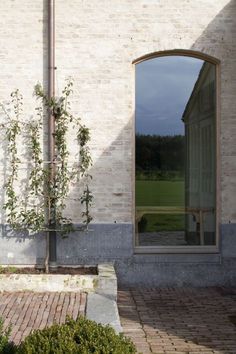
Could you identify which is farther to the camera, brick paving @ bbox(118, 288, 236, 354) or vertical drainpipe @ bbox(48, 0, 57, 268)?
vertical drainpipe @ bbox(48, 0, 57, 268)

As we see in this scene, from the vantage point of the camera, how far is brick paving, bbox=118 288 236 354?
6.30 meters

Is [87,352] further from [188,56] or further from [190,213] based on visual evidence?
[188,56]

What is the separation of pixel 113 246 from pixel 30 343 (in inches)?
211

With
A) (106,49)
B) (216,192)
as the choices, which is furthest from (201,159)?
(106,49)

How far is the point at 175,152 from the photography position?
9789 mm

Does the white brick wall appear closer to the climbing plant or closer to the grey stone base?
the climbing plant

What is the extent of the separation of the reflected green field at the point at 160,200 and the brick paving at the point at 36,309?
6.62ft

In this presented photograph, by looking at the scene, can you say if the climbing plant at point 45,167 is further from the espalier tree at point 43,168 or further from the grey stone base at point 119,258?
the grey stone base at point 119,258

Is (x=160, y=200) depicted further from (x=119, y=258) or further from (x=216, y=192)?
(x=119, y=258)

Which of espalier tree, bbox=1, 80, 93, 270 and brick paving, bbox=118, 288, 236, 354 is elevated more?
espalier tree, bbox=1, 80, 93, 270

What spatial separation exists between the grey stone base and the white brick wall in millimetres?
294

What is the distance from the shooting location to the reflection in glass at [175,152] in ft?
31.6

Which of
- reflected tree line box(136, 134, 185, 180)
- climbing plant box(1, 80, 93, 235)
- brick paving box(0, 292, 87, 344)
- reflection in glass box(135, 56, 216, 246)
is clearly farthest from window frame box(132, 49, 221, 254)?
brick paving box(0, 292, 87, 344)

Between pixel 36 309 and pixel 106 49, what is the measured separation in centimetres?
418
